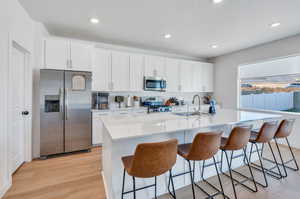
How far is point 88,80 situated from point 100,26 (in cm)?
119

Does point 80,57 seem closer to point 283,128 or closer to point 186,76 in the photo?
point 186,76

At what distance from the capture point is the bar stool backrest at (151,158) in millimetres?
1202

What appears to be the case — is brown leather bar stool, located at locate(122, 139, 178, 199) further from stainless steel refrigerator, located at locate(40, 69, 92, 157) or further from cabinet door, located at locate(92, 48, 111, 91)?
cabinet door, located at locate(92, 48, 111, 91)

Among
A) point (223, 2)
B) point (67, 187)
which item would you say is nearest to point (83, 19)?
point (223, 2)

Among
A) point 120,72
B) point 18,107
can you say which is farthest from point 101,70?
point 18,107

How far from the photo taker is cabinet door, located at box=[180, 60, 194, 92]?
16.1ft

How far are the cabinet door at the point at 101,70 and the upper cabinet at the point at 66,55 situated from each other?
0.32 metres

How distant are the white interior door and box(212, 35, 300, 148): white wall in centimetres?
558

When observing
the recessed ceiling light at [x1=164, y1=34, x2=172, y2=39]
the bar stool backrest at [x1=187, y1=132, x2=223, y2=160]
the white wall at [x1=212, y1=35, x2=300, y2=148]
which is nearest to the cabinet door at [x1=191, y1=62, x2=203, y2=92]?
the white wall at [x1=212, y1=35, x2=300, y2=148]

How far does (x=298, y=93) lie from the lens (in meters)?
3.53

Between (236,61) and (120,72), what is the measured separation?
3775 mm

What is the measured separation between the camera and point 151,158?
1232mm

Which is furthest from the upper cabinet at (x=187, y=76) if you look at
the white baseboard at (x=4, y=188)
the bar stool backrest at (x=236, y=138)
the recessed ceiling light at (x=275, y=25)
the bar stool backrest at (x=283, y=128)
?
the white baseboard at (x=4, y=188)

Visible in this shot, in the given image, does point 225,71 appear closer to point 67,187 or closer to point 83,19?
point 83,19
